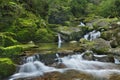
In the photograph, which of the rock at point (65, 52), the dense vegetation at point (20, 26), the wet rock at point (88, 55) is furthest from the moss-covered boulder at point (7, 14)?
the wet rock at point (88, 55)

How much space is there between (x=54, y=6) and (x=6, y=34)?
22.2 meters

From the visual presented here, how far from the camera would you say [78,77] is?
14406mm

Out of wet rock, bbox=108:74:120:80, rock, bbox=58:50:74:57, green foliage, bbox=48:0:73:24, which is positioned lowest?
wet rock, bbox=108:74:120:80

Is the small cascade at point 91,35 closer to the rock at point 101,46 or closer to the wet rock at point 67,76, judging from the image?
the rock at point 101,46

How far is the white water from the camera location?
15406 mm

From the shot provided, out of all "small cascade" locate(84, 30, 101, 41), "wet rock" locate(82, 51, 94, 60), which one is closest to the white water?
"wet rock" locate(82, 51, 94, 60)

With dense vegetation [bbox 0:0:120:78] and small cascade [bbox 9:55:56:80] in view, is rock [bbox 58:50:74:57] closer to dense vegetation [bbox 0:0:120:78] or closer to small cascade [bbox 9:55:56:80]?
small cascade [bbox 9:55:56:80]

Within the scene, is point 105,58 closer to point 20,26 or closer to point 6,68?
point 6,68

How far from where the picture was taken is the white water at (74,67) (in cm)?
1541

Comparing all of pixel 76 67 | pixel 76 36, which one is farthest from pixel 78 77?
pixel 76 36

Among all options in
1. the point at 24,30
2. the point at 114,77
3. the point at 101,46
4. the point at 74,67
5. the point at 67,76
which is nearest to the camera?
the point at 114,77

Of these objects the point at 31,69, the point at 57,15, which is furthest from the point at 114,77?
the point at 57,15

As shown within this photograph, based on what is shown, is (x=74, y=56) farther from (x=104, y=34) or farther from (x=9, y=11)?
(x=9, y=11)

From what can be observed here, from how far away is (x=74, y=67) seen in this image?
16938mm
